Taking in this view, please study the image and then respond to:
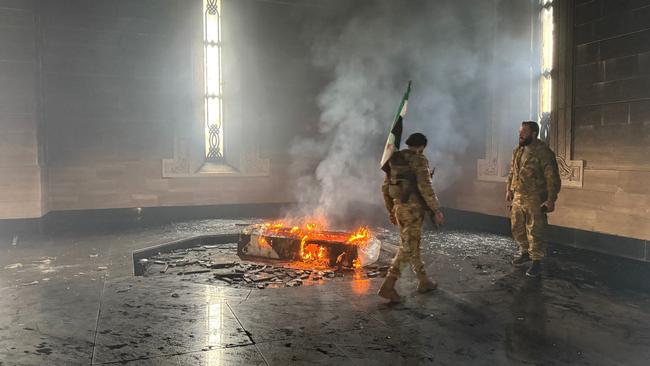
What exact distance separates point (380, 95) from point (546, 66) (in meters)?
4.43

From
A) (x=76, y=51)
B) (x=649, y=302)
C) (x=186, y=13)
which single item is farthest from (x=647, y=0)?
(x=76, y=51)

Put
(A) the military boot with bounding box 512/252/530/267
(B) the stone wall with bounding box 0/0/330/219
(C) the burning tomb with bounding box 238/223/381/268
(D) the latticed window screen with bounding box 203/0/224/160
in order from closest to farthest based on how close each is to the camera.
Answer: (A) the military boot with bounding box 512/252/530/267, (C) the burning tomb with bounding box 238/223/381/268, (B) the stone wall with bounding box 0/0/330/219, (D) the latticed window screen with bounding box 203/0/224/160

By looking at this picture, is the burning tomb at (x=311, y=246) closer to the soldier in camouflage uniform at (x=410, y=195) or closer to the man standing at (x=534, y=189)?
the soldier in camouflage uniform at (x=410, y=195)

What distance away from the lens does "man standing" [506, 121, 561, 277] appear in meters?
6.16

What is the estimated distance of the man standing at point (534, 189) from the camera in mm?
6164

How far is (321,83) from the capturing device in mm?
12969

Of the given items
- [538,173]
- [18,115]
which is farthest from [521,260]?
[18,115]

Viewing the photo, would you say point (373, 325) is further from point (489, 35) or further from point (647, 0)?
point (489, 35)

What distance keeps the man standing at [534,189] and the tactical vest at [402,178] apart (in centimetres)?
212

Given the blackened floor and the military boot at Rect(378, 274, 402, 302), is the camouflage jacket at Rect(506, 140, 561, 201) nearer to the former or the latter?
the blackened floor

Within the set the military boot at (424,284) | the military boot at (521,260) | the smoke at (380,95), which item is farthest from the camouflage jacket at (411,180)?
the smoke at (380,95)

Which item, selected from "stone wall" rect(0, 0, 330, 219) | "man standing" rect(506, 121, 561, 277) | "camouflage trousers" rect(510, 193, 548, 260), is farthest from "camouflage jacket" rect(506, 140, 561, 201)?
"stone wall" rect(0, 0, 330, 219)

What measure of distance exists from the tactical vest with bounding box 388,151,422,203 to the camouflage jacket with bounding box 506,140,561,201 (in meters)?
2.11

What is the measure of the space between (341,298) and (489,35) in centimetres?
796
